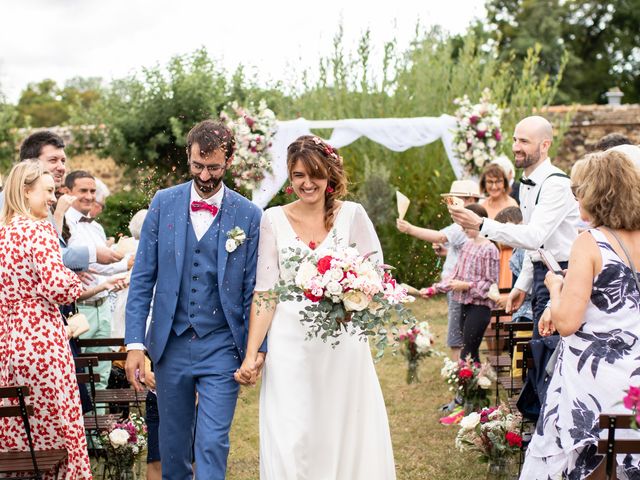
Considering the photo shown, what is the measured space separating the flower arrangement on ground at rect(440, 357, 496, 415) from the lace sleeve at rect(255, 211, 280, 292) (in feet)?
9.83

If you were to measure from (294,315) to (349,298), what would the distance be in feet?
1.65

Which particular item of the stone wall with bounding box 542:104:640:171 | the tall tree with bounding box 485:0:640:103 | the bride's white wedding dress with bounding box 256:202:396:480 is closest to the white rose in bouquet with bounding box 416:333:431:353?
the bride's white wedding dress with bounding box 256:202:396:480

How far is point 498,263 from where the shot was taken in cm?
765

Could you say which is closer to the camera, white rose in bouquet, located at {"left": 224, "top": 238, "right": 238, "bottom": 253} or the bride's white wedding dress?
white rose in bouquet, located at {"left": 224, "top": 238, "right": 238, "bottom": 253}

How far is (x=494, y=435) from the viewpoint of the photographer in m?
5.59

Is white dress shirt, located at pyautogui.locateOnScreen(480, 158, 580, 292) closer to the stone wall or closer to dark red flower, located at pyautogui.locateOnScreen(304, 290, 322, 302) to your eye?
dark red flower, located at pyautogui.locateOnScreen(304, 290, 322, 302)

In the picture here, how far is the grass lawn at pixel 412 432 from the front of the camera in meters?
6.39

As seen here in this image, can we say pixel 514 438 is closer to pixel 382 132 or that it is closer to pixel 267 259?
pixel 267 259

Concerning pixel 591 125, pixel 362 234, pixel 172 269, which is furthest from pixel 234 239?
pixel 591 125

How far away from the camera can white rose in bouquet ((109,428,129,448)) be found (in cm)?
550

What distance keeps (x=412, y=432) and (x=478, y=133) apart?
6.18 metres

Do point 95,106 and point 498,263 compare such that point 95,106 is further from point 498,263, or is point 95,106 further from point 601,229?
point 601,229

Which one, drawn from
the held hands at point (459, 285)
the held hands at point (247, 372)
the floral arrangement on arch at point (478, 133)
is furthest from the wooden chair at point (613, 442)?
the floral arrangement on arch at point (478, 133)

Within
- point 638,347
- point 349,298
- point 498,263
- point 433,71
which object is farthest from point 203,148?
→ point 433,71
